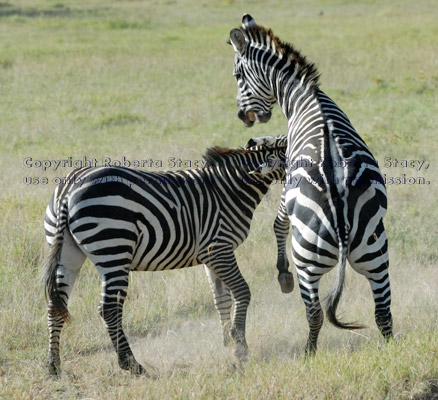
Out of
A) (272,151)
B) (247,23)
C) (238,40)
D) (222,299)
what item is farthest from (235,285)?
(247,23)

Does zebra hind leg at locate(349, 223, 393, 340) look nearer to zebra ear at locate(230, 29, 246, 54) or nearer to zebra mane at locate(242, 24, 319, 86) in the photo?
zebra mane at locate(242, 24, 319, 86)

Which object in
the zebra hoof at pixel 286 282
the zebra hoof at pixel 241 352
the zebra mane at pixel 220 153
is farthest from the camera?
the zebra hoof at pixel 286 282

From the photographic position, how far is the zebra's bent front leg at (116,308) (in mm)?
4355

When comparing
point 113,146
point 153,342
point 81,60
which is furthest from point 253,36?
point 81,60

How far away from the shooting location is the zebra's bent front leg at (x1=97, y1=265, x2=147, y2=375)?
4355 mm

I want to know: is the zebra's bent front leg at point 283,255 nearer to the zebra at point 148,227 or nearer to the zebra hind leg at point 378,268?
the zebra at point 148,227

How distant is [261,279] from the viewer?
247 inches

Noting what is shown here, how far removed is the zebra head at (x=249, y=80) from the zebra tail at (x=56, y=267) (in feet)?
7.95

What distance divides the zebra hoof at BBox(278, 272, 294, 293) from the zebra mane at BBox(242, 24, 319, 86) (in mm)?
1629

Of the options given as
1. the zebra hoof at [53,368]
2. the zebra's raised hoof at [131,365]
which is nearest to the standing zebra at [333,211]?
the zebra's raised hoof at [131,365]

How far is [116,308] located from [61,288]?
46 centimetres

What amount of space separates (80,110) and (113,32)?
1285 centimetres

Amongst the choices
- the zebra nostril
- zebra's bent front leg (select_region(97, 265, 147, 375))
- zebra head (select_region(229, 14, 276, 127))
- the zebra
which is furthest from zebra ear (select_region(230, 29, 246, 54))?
zebra's bent front leg (select_region(97, 265, 147, 375))

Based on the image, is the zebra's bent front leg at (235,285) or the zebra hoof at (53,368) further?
the zebra's bent front leg at (235,285)
